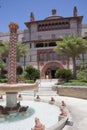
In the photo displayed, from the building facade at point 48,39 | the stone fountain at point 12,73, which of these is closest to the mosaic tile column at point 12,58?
the stone fountain at point 12,73

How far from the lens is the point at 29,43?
4269 centimetres

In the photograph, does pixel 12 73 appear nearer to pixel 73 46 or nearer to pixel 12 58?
pixel 12 58

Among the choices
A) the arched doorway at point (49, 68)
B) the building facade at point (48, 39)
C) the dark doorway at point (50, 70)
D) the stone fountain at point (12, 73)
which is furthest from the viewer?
the dark doorway at point (50, 70)

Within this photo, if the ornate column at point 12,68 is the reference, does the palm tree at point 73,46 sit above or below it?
above

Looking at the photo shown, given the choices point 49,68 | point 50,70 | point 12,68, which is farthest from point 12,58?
point 50,70

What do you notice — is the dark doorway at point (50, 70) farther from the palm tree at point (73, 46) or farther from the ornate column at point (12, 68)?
the ornate column at point (12, 68)

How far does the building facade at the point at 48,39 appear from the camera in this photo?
40.2 metres

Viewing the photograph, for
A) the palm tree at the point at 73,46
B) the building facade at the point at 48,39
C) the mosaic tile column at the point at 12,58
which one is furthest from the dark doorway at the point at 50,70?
the mosaic tile column at the point at 12,58

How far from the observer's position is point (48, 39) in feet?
136

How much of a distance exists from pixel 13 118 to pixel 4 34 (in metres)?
42.5

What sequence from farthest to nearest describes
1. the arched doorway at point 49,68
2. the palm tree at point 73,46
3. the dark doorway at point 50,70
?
the dark doorway at point 50,70, the arched doorway at point 49,68, the palm tree at point 73,46

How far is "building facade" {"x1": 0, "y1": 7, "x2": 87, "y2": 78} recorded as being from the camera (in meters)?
40.2

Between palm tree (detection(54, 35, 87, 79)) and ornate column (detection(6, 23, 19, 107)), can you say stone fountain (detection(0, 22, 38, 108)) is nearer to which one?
ornate column (detection(6, 23, 19, 107))

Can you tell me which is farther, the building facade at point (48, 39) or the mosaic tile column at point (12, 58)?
the building facade at point (48, 39)
